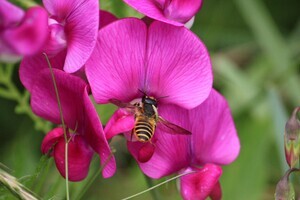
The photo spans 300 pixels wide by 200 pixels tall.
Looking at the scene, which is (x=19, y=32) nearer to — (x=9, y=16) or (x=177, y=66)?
(x=9, y=16)

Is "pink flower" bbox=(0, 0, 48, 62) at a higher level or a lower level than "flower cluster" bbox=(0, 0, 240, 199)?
higher

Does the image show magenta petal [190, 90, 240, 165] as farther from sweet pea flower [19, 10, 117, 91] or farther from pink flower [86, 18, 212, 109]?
sweet pea flower [19, 10, 117, 91]

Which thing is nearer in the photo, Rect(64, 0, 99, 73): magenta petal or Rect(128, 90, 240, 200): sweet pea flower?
Rect(64, 0, 99, 73): magenta petal

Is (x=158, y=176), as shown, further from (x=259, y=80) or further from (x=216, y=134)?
(x=259, y=80)

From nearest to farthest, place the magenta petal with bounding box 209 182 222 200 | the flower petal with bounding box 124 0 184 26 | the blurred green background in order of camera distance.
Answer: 1. the flower petal with bounding box 124 0 184 26
2. the magenta petal with bounding box 209 182 222 200
3. the blurred green background

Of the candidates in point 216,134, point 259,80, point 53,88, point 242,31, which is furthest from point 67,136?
point 242,31

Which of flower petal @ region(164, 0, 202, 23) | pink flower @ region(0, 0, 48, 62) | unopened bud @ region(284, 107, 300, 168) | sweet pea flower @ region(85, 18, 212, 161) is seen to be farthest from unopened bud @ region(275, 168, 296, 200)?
pink flower @ region(0, 0, 48, 62)

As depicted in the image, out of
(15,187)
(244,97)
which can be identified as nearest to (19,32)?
(15,187)

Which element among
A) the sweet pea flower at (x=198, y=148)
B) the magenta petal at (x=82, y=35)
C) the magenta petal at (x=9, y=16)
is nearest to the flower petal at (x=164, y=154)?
the sweet pea flower at (x=198, y=148)
